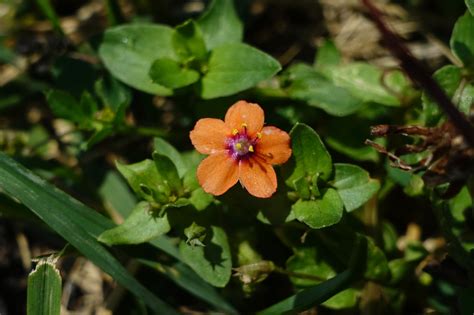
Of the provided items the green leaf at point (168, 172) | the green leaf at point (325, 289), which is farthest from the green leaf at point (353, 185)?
A: the green leaf at point (168, 172)

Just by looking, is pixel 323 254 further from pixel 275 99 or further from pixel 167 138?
pixel 167 138

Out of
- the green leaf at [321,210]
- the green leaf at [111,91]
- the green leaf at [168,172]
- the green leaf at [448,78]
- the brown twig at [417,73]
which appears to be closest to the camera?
the brown twig at [417,73]

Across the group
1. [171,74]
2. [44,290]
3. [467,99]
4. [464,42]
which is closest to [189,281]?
[44,290]

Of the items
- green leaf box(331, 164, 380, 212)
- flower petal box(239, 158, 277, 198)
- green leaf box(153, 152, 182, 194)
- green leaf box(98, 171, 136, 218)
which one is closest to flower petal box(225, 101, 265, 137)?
flower petal box(239, 158, 277, 198)

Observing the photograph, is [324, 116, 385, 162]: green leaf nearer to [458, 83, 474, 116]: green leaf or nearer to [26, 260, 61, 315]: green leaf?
[458, 83, 474, 116]: green leaf

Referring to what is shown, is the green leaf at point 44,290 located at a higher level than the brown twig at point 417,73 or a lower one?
lower

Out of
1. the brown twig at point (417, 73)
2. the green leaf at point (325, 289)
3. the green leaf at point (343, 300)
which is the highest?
the brown twig at point (417, 73)

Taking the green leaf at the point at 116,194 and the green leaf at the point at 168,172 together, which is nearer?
the green leaf at the point at 168,172

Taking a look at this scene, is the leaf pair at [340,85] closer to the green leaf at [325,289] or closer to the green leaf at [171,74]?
the green leaf at [171,74]

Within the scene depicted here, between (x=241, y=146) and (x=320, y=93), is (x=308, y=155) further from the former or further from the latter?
(x=320, y=93)
